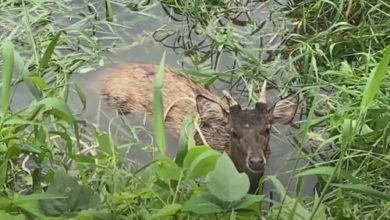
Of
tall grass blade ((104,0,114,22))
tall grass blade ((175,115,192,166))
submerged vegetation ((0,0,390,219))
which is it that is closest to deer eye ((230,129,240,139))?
submerged vegetation ((0,0,390,219))

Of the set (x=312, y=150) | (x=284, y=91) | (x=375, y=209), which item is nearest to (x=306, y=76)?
(x=284, y=91)

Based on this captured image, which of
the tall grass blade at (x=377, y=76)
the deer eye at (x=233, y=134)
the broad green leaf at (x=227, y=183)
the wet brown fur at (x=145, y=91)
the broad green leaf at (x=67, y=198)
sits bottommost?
the wet brown fur at (x=145, y=91)

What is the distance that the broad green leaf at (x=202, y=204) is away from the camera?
384 centimetres

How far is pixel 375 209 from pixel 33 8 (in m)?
3.12

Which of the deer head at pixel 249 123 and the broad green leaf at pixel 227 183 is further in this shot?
the deer head at pixel 249 123

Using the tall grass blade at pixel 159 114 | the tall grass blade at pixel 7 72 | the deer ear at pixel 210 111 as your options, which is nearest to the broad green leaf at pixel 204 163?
the tall grass blade at pixel 159 114

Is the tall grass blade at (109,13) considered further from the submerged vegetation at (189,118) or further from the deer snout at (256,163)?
the deer snout at (256,163)

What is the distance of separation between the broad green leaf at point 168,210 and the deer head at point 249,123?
1.32 m

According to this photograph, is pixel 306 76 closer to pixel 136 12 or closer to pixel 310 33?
pixel 310 33

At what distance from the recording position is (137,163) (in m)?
5.64

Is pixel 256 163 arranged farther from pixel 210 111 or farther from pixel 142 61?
pixel 142 61

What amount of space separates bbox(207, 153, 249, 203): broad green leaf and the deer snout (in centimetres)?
143

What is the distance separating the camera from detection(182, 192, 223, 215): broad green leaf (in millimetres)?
3836

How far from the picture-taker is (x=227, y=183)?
379cm
